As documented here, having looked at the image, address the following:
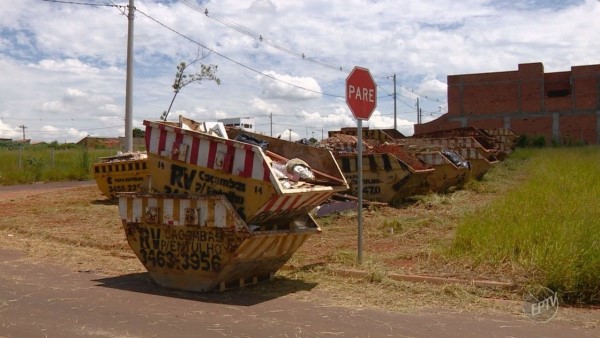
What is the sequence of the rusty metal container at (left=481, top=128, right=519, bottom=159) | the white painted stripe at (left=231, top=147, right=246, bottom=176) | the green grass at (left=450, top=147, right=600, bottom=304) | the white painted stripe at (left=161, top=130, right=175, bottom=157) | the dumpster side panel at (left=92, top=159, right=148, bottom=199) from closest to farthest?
the green grass at (left=450, top=147, right=600, bottom=304)
the white painted stripe at (left=231, top=147, right=246, bottom=176)
the white painted stripe at (left=161, top=130, right=175, bottom=157)
the dumpster side panel at (left=92, top=159, right=148, bottom=199)
the rusty metal container at (left=481, top=128, right=519, bottom=159)

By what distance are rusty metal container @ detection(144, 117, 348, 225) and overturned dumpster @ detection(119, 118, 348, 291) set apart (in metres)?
0.01

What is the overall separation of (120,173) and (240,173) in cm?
1078

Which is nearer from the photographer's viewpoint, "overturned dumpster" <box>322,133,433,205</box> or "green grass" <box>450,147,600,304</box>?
"green grass" <box>450,147,600,304</box>

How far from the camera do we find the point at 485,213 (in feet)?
35.6

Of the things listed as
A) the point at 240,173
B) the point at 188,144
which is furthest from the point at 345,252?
the point at 188,144

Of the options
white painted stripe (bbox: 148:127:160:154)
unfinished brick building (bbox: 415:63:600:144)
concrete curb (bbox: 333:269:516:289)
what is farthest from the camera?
unfinished brick building (bbox: 415:63:600:144)

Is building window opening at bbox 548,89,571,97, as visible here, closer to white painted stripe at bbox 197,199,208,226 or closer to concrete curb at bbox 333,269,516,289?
concrete curb at bbox 333,269,516,289

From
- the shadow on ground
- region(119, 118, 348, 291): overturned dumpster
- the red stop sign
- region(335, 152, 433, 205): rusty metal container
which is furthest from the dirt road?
region(335, 152, 433, 205): rusty metal container

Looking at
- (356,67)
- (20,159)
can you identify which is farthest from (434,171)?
(20,159)

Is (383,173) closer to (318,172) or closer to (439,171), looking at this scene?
(439,171)

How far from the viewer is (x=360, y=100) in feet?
27.9

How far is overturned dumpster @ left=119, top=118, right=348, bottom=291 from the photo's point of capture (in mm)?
6613

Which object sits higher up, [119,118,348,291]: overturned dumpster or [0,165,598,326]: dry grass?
[119,118,348,291]: overturned dumpster

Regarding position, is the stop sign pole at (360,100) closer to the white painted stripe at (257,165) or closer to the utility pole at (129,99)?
the white painted stripe at (257,165)
